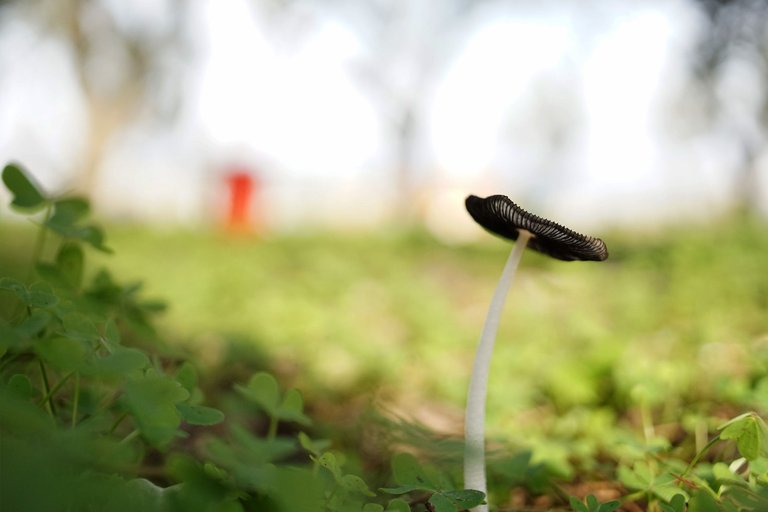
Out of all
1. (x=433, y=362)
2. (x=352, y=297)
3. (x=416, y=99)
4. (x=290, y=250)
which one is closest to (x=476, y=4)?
(x=416, y=99)

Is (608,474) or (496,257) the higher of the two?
(496,257)

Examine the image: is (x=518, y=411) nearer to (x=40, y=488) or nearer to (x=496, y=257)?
(x=40, y=488)

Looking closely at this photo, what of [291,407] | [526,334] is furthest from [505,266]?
[526,334]

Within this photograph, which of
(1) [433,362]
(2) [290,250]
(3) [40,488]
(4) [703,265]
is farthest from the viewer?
(2) [290,250]

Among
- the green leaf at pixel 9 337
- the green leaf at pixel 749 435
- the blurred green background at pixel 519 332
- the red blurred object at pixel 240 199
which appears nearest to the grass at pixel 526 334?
the blurred green background at pixel 519 332

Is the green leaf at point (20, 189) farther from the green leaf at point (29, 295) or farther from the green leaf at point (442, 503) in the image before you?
the green leaf at point (442, 503)

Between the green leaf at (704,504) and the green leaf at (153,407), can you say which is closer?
the green leaf at (153,407)

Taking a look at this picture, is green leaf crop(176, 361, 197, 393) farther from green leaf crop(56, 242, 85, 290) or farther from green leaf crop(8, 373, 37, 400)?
green leaf crop(56, 242, 85, 290)

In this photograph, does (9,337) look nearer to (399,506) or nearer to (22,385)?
(22,385)
